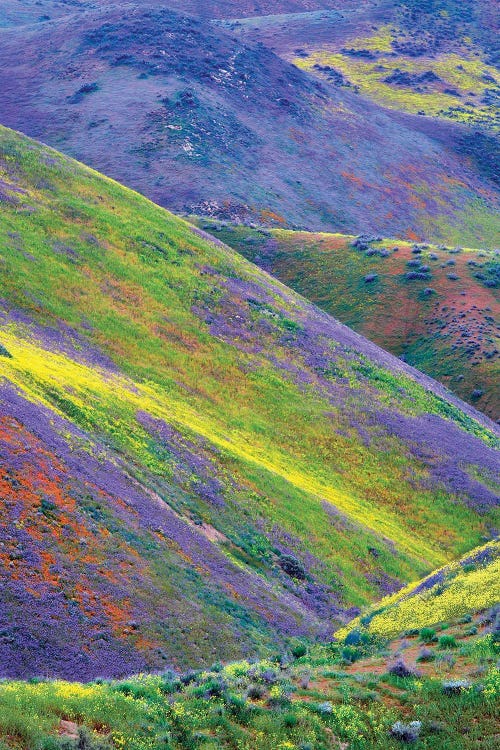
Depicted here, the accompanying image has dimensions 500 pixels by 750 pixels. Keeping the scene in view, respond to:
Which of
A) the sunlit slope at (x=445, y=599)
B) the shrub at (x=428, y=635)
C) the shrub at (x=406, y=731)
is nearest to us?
the shrub at (x=406, y=731)

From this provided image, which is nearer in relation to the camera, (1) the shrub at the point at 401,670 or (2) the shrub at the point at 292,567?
(1) the shrub at the point at 401,670

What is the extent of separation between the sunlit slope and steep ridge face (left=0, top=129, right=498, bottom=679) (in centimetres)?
295

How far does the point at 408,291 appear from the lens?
242 feet

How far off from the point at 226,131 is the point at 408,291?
4427 centimetres

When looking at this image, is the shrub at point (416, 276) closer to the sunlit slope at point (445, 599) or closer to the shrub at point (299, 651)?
the sunlit slope at point (445, 599)

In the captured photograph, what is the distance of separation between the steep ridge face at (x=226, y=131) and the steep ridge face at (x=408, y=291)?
11380 mm

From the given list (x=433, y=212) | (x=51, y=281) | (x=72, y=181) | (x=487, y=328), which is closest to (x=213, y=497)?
(x=51, y=281)

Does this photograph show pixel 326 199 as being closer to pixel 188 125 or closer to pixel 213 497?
pixel 188 125

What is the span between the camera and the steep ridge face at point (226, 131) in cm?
9781

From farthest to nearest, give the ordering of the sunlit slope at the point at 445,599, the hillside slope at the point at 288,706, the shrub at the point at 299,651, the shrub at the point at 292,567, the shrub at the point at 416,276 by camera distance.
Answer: the shrub at the point at 416,276, the shrub at the point at 292,567, the shrub at the point at 299,651, the sunlit slope at the point at 445,599, the hillside slope at the point at 288,706

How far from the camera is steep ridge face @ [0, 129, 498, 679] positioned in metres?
22.4

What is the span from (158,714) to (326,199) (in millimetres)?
93950

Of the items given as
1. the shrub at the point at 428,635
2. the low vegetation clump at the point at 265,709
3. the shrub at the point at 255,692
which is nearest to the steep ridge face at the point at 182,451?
the low vegetation clump at the point at 265,709

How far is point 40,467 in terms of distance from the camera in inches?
980
